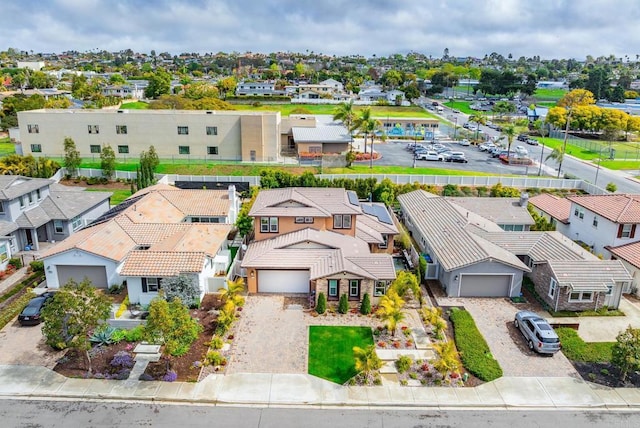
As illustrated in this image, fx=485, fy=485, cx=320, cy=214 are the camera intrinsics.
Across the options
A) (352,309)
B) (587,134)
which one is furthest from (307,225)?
(587,134)

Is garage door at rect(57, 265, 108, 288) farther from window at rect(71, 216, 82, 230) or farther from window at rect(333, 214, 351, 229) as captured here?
window at rect(333, 214, 351, 229)

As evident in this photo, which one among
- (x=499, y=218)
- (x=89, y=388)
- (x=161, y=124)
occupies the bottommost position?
(x=89, y=388)

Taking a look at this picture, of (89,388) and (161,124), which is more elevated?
(161,124)

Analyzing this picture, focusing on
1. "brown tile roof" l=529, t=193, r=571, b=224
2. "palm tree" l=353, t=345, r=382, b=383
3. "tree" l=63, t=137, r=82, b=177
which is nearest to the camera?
"palm tree" l=353, t=345, r=382, b=383

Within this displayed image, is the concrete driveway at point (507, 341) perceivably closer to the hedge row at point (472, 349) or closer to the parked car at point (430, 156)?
the hedge row at point (472, 349)

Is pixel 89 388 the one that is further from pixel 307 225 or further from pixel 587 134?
pixel 587 134

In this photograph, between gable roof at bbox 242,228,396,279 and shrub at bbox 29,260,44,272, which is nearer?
gable roof at bbox 242,228,396,279

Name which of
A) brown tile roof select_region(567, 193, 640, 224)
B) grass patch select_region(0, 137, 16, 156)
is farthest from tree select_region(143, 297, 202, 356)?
grass patch select_region(0, 137, 16, 156)

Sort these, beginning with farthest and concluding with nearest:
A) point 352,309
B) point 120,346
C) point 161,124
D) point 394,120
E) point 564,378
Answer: point 394,120
point 161,124
point 352,309
point 120,346
point 564,378

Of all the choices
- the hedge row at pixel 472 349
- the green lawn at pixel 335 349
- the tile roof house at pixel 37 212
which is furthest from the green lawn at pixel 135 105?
the hedge row at pixel 472 349
